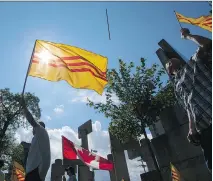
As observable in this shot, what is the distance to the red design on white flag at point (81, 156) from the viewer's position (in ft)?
31.9

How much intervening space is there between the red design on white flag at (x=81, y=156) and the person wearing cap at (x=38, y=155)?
18.5ft

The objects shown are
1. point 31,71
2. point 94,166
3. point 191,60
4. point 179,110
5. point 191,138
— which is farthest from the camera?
point 179,110

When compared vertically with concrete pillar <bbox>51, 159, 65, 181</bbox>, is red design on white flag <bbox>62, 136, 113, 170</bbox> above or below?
below

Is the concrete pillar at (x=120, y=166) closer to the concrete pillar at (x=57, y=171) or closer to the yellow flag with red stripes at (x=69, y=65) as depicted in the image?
the concrete pillar at (x=57, y=171)

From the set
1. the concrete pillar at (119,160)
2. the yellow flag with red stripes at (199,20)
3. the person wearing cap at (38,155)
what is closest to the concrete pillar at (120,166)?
the concrete pillar at (119,160)

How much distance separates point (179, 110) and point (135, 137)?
460cm

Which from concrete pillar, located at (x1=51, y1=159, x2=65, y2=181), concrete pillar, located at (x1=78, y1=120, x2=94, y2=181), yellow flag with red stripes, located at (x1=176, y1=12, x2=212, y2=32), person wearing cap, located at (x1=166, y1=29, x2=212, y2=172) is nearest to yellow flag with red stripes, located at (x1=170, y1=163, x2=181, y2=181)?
concrete pillar, located at (x1=78, y1=120, x2=94, y2=181)

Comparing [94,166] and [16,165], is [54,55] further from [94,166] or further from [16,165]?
[16,165]

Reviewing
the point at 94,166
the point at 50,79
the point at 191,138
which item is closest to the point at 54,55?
the point at 50,79

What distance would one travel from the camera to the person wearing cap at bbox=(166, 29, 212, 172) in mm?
2873

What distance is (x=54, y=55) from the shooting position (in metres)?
6.13

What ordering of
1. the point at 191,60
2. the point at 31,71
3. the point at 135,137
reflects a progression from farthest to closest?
the point at 135,137
the point at 31,71
the point at 191,60

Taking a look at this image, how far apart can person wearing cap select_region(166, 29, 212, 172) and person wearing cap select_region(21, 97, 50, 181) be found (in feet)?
8.03

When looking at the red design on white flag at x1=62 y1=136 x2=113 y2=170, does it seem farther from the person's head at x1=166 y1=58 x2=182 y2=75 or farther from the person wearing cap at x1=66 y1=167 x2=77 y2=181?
the person's head at x1=166 y1=58 x2=182 y2=75
